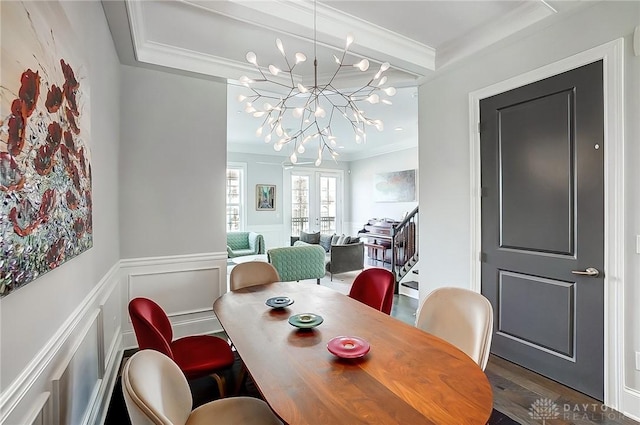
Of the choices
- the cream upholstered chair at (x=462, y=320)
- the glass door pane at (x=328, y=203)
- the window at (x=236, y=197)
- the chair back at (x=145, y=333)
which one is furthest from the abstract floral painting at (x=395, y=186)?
the chair back at (x=145, y=333)

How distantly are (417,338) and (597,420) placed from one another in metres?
1.47

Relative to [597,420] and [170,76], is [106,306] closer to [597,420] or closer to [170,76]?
[170,76]

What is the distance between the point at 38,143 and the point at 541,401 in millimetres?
3139

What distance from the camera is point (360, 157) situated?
902 centimetres

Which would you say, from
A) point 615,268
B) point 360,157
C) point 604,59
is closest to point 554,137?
point 604,59

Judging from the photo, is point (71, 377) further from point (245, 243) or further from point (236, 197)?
point (236, 197)

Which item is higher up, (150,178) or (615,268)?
(150,178)

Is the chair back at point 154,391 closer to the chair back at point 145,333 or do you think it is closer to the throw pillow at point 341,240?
the chair back at point 145,333

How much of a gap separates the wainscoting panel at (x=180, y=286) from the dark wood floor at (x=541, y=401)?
2.75 m

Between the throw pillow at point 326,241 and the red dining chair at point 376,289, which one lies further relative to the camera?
the throw pillow at point 326,241

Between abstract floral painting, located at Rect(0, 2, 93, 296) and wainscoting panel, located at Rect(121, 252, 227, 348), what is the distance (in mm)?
1786

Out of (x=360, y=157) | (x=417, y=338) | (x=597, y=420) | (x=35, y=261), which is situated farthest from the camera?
(x=360, y=157)

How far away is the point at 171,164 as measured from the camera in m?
3.25

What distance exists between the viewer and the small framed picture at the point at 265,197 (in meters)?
8.02
